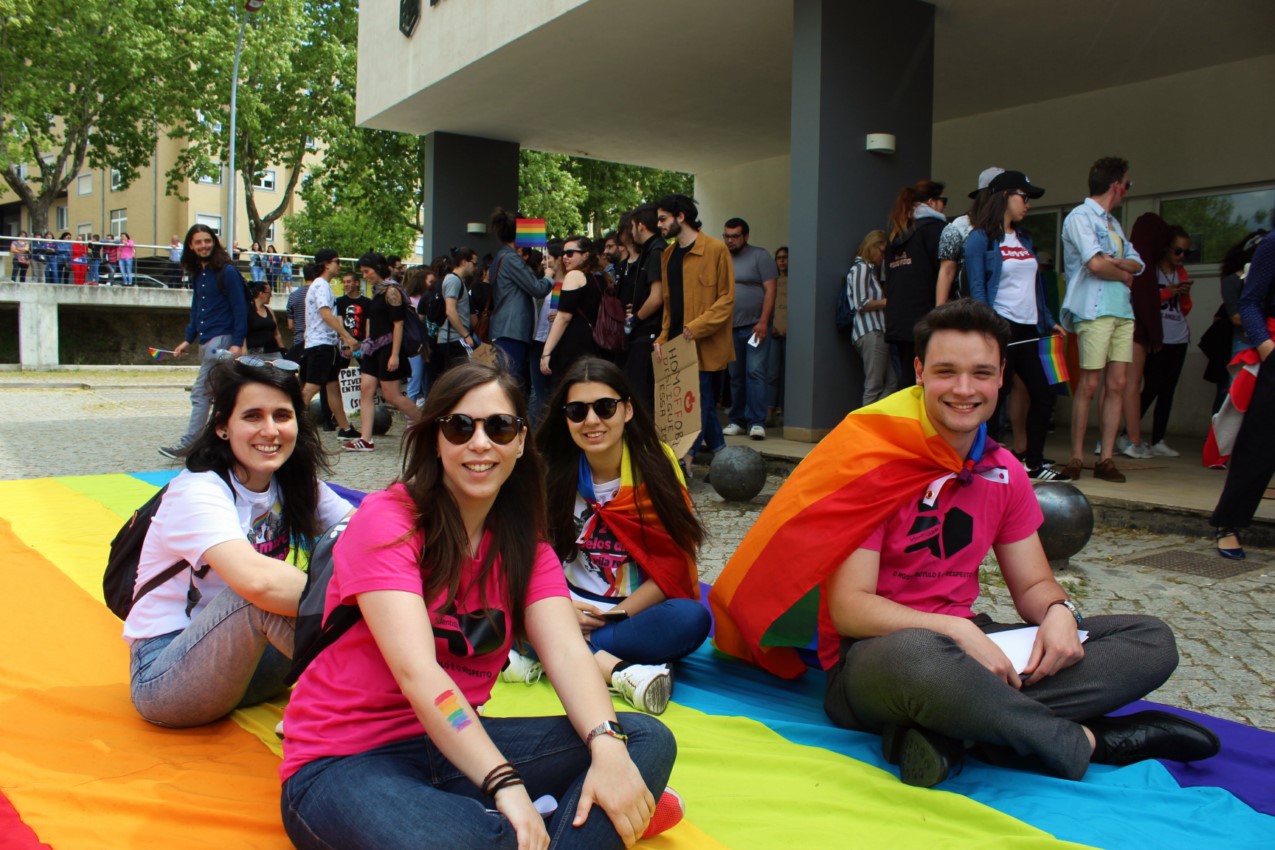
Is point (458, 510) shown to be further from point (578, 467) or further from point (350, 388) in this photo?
point (350, 388)

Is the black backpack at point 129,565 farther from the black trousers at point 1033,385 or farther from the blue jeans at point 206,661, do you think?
the black trousers at point 1033,385

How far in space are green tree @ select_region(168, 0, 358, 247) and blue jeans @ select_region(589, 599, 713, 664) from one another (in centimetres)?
3168

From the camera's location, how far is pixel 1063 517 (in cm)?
487

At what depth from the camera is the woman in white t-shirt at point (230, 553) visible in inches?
109

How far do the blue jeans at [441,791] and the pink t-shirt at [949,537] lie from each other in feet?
3.53

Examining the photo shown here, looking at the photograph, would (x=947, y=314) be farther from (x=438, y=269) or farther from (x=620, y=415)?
(x=438, y=269)

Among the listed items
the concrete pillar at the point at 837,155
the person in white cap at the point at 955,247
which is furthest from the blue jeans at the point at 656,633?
the concrete pillar at the point at 837,155

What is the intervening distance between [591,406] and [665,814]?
159 centimetres

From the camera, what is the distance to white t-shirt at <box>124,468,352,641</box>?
2842 mm

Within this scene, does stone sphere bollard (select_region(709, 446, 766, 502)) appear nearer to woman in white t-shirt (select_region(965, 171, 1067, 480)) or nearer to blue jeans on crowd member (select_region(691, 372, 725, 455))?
blue jeans on crowd member (select_region(691, 372, 725, 455))

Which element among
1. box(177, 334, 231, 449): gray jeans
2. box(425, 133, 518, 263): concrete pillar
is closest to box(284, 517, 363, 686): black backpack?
box(177, 334, 231, 449): gray jeans

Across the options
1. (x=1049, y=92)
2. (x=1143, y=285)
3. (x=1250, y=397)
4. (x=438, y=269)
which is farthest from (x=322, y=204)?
(x=1250, y=397)

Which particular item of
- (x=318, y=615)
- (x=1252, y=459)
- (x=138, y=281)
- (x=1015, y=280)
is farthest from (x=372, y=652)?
(x=138, y=281)

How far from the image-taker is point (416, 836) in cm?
192
